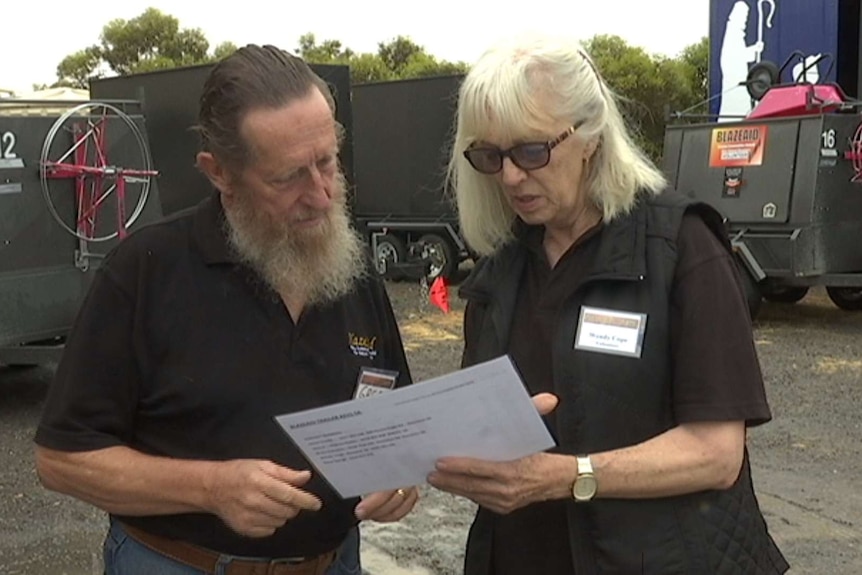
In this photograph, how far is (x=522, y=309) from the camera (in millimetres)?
2086

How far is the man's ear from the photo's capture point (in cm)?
205

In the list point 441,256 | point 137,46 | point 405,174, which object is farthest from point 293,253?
point 137,46

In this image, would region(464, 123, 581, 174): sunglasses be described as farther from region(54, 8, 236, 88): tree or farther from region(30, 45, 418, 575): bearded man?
region(54, 8, 236, 88): tree

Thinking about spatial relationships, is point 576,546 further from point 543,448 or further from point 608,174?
point 608,174

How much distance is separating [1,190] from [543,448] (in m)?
5.97

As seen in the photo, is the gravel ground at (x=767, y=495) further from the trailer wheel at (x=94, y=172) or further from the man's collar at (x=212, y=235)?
the man's collar at (x=212, y=235)

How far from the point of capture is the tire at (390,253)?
14.2 meters

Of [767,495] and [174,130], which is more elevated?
[174,130]

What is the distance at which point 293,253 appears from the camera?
2084mm

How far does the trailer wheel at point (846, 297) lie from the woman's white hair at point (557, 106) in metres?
9.77

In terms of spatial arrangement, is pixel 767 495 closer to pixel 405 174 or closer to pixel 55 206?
pixel 55 206

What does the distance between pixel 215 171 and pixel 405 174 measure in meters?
12.1

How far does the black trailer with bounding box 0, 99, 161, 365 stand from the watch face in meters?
5.90

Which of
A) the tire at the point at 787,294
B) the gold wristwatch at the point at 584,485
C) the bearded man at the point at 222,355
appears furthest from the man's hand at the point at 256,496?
the tire at the point at 787,294
